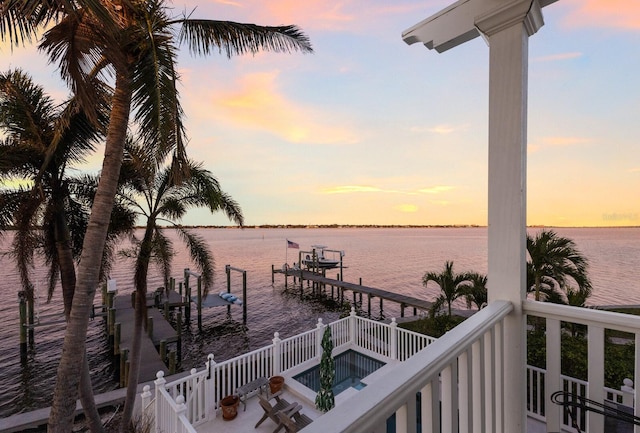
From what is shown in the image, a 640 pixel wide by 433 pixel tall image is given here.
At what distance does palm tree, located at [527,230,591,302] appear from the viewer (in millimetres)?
8227

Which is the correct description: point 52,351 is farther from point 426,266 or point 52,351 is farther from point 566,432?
point 426,266

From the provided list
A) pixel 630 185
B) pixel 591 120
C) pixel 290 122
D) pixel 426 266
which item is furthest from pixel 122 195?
pixel 426 266

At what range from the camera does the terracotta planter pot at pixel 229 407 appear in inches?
254

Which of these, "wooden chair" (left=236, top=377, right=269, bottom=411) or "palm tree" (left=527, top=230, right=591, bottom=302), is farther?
"palm tree" (left=527, top=230, right=591, bottom=302)

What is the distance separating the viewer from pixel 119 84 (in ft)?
14.7

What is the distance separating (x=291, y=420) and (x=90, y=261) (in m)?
4.38

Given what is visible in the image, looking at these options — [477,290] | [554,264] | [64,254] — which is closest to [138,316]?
[64,254]

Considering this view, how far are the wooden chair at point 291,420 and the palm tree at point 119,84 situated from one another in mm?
3398

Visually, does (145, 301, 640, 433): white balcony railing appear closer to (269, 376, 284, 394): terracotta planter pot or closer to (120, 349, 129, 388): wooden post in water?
(269, 376, 284, 394): terracotta planter pot

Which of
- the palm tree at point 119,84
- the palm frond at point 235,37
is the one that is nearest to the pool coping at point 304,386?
the palm tree at point 119,84

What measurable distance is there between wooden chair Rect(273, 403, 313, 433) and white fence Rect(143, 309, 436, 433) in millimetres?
1664

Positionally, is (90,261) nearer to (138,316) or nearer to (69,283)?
(69,283)

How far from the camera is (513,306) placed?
1.74 metres

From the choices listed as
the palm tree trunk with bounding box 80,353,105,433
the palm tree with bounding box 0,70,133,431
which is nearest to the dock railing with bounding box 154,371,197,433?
the palm tree trunk with bounding box 80,353,105,433
